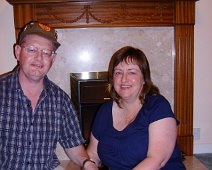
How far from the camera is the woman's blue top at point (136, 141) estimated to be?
4.22 ft

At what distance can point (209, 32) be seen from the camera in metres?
2.71

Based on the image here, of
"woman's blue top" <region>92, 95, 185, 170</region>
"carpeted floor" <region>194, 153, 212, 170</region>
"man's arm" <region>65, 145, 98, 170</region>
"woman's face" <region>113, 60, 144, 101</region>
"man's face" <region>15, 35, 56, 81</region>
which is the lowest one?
"carpeted floor" <region>194, 153, 212, 170</region>

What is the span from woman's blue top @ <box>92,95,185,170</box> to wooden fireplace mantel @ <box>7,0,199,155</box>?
133 cm

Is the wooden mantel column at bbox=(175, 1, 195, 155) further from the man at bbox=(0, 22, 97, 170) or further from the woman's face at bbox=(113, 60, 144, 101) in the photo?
the man at bbox=(0, 22, 97, 170)

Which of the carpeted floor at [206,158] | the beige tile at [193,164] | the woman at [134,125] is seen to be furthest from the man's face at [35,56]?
the carpeted floor at [206,158]

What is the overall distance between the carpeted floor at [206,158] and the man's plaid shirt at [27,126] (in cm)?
173

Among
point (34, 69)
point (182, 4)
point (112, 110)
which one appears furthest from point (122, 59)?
Result: point (182, 4)

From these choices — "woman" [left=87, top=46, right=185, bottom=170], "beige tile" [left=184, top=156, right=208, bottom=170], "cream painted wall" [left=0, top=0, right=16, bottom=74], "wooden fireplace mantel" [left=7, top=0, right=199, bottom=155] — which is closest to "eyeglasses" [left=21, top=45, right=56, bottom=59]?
"woman" [left=87, top=46, right=185, bottom=170]

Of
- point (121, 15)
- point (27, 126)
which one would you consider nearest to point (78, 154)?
point (27, 126)

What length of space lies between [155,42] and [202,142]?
1162 mm

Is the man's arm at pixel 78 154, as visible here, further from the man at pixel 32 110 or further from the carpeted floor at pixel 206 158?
the carpeted floor at pixel 206 158

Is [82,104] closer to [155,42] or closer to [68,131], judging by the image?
[155,42]

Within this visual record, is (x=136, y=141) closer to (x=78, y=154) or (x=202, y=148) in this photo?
(x=78, y=154)

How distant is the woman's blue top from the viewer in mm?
1287
